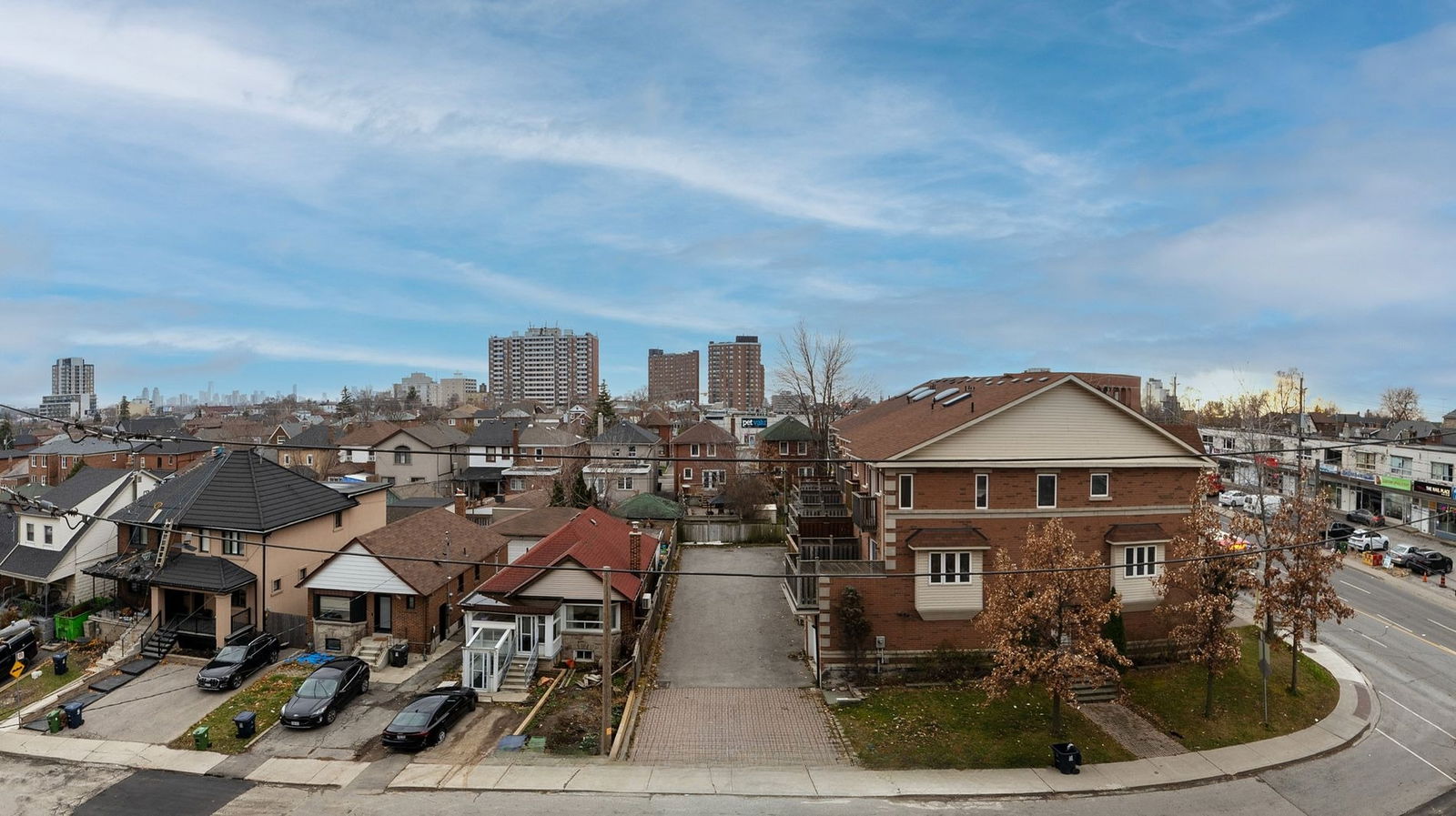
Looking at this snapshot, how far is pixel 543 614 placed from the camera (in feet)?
77.5

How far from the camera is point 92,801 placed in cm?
1581

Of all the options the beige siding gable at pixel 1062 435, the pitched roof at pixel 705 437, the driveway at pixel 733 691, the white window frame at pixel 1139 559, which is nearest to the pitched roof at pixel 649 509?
the driveway at pixel 733 691

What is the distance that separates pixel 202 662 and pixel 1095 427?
3204 centimetres

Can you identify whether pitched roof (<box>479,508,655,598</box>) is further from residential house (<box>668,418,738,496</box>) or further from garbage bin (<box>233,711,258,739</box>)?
residential house (<box>668,418,738,496</box>)

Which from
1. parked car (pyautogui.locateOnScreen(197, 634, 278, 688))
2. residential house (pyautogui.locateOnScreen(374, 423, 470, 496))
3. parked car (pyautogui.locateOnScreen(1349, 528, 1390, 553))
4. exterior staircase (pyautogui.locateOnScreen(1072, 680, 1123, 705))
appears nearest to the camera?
parked car (pyautogui.locateOnScreen(197, 634, 278, 688))

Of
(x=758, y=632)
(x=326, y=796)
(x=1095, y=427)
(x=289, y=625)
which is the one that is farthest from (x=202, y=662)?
(x=1095, y=427)

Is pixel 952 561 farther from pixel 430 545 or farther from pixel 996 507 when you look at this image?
pixel 430 545

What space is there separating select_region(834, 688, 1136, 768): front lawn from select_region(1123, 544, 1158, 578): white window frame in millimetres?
5313

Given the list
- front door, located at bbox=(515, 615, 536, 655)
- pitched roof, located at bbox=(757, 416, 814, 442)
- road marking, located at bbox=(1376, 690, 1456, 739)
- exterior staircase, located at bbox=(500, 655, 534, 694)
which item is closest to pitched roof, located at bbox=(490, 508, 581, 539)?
front door, located at bbox=(515, 615, 536, 655)

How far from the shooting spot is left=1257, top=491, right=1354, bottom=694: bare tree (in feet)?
69.8

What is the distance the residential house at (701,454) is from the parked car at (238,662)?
37.2 m

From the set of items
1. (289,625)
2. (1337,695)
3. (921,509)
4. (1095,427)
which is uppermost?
(1095,427)

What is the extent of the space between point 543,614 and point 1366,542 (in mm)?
48751

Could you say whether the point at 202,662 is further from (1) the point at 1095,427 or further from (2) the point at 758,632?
(1) the point at 1095,427
